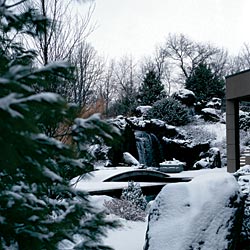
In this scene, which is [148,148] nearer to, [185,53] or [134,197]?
[134,197]

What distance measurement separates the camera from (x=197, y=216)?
15.3 feet

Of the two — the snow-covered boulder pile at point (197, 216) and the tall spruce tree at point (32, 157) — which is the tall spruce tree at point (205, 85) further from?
the tall spruce tree at point (32, 157)

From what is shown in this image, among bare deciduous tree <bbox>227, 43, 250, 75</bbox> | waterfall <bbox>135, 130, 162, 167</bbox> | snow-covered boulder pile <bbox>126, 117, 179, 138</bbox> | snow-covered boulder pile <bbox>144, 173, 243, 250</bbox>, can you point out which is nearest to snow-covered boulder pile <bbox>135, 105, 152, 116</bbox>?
snow-covered boulder pile <bbox>126, 117, 179, 138</bbox>

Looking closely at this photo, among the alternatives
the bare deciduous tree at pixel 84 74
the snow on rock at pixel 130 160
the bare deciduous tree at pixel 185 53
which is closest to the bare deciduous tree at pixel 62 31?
the bare deciduous tree at pixel 84 74

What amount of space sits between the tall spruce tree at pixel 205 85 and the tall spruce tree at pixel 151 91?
96.9 inches

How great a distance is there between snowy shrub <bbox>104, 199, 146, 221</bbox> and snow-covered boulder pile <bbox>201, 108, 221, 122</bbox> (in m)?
19.8

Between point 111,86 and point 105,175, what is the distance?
23728 millimetres

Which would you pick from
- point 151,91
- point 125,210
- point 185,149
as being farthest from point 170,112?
point 125,210

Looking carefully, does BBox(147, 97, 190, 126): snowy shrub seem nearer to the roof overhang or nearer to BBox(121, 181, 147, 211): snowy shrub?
the roof overhang

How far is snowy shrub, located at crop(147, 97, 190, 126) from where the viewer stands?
1048 inches

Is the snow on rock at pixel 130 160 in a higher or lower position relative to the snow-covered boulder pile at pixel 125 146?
lower

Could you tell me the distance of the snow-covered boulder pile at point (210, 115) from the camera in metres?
27.5

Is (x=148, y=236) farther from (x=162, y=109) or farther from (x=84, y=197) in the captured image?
(x=162, y=109)

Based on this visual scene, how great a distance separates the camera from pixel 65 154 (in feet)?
6.18
